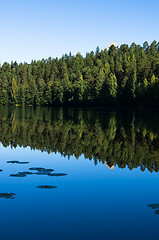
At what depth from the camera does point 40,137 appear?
95.8 ft

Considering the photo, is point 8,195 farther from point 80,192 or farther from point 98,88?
point 98,88

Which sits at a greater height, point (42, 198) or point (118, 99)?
point (118, 99)

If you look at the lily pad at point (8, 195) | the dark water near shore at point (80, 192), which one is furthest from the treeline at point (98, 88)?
the lily pad at point (8, 195)

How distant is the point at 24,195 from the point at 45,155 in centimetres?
911

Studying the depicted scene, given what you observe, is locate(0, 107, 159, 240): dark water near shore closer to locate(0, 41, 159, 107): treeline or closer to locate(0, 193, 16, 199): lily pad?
locate(0, 193, 16, 199): lily pad

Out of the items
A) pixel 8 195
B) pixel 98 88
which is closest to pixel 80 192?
pixel 8 195

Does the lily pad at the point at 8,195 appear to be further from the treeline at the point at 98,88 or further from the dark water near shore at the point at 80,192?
the treeline at the point at 98,88

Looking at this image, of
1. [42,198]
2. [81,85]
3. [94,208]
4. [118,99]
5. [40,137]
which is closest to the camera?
[94,208]

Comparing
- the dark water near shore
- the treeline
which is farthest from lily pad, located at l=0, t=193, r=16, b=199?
the treeline

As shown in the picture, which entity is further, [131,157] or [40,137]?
[40,137]

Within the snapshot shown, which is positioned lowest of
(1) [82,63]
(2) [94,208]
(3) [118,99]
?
(2) [94,208]

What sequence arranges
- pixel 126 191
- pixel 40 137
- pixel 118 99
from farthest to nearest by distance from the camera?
pixel 118 99 → pixel 40 137 → pixel 126 191

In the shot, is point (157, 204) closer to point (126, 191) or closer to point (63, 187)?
point (126, 191)

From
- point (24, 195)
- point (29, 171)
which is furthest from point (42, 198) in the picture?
point (29, 171)
